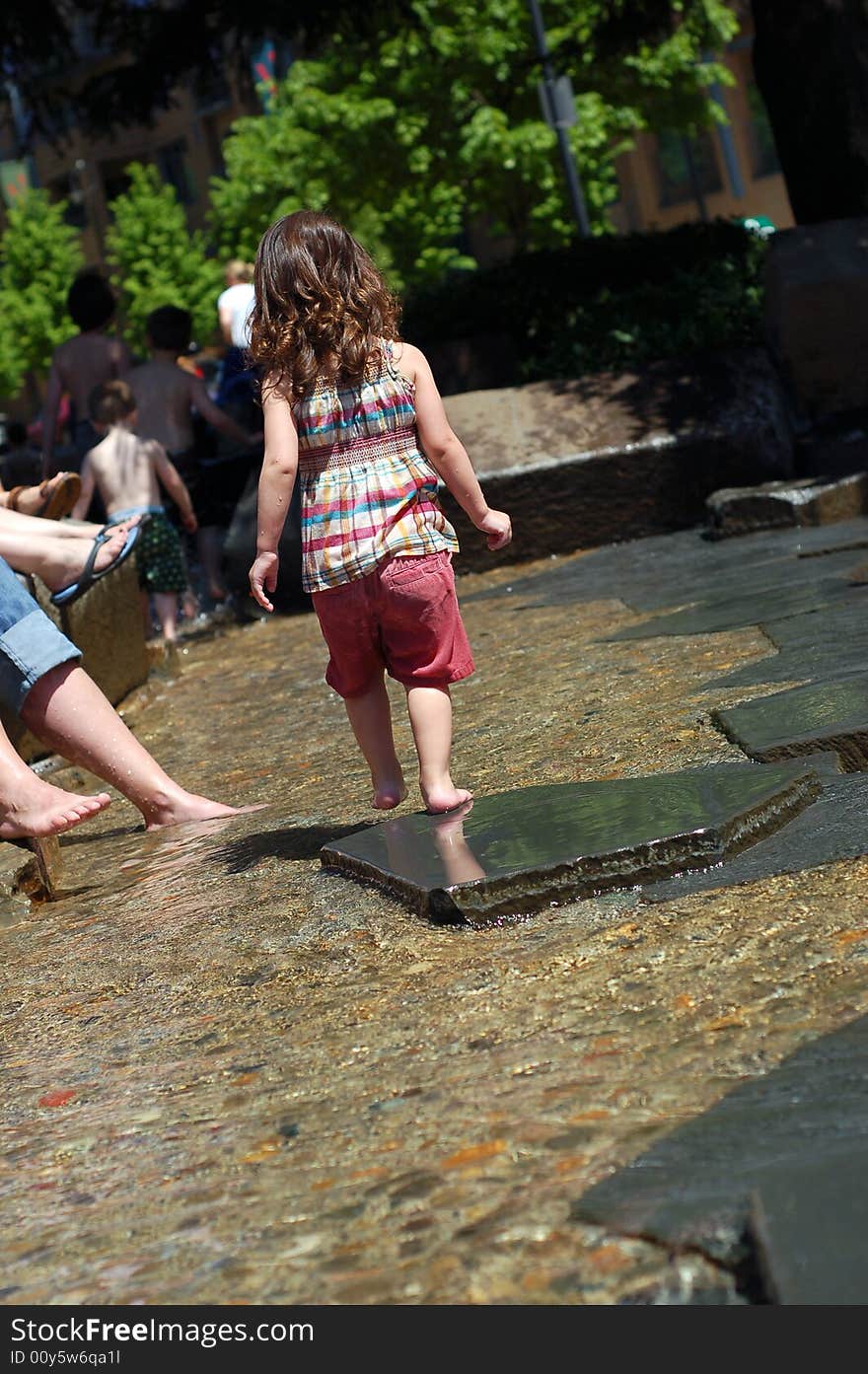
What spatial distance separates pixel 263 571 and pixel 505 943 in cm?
114

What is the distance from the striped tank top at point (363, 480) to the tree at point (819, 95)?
7665 mm

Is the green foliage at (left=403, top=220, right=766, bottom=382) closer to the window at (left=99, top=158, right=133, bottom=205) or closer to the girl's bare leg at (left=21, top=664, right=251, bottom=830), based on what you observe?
the girl's bare leg at (left=21, top=664, right=251, bottom=830)

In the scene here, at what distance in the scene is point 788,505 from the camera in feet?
26.9

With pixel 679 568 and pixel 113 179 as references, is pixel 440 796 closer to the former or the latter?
pixel 679 568

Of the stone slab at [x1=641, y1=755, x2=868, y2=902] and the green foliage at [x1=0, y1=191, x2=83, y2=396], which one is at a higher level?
the green foliage at [x1=0, y1=191, x2=83, y2=396]

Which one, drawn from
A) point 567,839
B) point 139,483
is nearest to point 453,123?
point 139,483

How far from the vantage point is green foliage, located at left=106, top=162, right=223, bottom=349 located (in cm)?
4716

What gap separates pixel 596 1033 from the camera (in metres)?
2.55

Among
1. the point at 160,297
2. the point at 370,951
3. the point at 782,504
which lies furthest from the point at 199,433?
the point at 160,297

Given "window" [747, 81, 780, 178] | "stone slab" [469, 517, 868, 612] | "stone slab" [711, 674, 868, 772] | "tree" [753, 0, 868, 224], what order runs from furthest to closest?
A: 1. "window" [747, 81, 780, 178]
2. "tree" [753, 0, 868, 224]
3. "stone slab" [469, 517, 868, 612]
4. "stone slab" [711, 674, 868, 772]

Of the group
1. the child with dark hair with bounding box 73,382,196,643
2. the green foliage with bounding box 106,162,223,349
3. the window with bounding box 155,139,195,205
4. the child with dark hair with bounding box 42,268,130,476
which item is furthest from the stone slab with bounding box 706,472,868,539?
the window with bounding box 155,139,195,205

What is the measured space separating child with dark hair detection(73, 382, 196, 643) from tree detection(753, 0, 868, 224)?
466 cm

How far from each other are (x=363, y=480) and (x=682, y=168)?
4164 cm

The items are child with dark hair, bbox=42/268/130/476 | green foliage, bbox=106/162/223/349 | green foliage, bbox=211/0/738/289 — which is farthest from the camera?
green foliage, bbox=106/162/223/349
